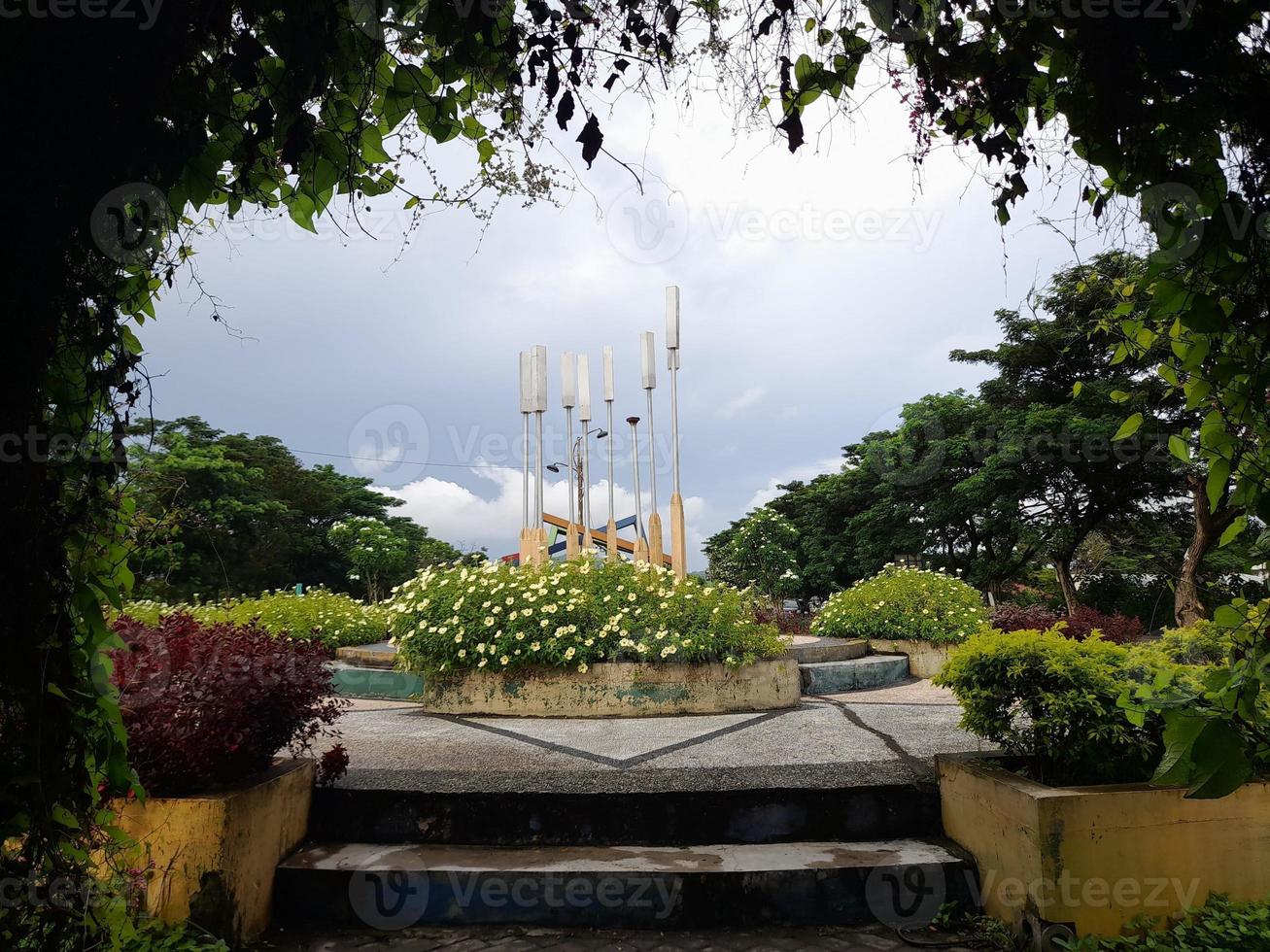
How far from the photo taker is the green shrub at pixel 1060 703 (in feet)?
9.57

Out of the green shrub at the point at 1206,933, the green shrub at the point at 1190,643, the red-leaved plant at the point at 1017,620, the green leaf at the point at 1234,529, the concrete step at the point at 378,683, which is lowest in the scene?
the green shrub at the point at 1206,933

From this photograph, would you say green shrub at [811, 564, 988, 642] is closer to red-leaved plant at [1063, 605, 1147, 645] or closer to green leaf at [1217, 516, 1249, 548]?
red-leaved plant at [1063, 605, 1147, 645]

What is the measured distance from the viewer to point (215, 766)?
117 inches

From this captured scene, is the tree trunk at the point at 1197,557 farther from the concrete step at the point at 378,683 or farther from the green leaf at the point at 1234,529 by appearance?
the green leaf at the point at 1234,529

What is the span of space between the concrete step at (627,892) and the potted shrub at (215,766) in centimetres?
27

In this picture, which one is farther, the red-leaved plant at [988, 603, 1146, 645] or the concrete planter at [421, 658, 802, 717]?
the red-leaved plant at [988, 603, 1146, 645]

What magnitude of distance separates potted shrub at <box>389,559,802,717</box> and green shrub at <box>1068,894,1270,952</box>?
3911mm

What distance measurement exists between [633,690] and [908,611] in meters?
4.97

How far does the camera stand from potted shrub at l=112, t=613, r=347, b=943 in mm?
2715

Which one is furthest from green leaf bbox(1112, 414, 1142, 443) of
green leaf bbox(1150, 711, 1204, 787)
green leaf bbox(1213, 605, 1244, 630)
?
green leaf bbox(1150, 711, 1204, 787)

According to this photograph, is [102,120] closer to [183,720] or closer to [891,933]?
[183,720]

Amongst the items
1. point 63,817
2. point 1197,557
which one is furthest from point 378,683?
point 1197,557

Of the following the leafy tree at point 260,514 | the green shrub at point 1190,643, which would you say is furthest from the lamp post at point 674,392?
the leafy tree at point 260,514

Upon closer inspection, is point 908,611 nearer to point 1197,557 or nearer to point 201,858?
point 1197,557
